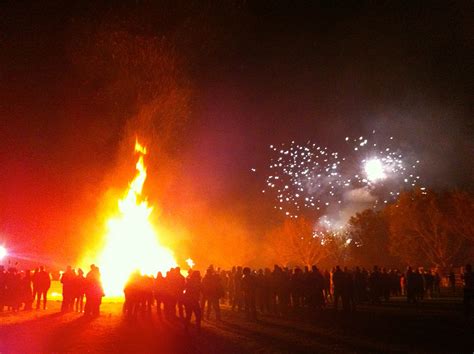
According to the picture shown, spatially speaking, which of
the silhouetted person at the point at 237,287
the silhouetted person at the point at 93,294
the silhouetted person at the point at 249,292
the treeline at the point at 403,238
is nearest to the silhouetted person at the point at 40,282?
the silhouetted person at the point at 93,294

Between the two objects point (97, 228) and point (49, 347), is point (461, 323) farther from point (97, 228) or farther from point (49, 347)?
point (97, 228)

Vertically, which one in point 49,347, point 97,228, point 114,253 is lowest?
point 49,347

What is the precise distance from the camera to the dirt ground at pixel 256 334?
11969mm

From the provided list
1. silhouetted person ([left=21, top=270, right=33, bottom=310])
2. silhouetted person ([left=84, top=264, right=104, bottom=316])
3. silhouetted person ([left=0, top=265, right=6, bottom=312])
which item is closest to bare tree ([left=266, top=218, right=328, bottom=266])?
silhouetted person ([left=21, top=270, right=33, bottom=310])

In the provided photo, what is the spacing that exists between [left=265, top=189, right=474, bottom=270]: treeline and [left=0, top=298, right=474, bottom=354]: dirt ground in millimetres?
31576

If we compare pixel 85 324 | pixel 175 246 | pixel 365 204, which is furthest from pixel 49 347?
pixel 365 204

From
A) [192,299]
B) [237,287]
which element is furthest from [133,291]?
[237,287]

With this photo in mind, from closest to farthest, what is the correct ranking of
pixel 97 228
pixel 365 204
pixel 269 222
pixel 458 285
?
pixel 458 285, pixel 97 228, pixel 269 222, pixel 365 204

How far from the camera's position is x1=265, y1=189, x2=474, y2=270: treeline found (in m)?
49.0

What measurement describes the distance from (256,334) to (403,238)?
4270cm

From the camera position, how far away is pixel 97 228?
6988cm

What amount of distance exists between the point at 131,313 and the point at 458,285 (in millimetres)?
30672

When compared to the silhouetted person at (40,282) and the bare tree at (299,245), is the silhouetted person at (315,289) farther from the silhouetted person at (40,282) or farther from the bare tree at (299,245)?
the bare tree at (299,245)

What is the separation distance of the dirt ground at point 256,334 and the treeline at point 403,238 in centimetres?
3158
